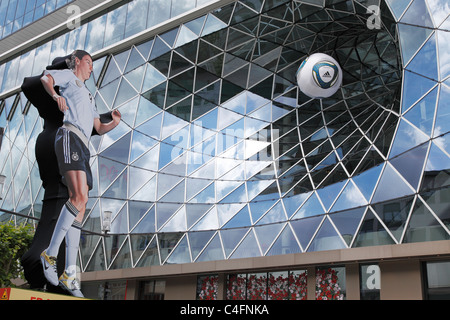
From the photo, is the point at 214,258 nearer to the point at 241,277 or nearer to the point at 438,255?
the point at 241,277

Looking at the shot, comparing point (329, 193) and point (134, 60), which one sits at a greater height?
point (134, 60)

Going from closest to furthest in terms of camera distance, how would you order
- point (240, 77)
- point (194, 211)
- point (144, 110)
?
point (194, 211) → point (144, 110) → point (240, 77)

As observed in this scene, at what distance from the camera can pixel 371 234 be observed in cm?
1805

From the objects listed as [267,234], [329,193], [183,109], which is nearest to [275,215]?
[267,234]

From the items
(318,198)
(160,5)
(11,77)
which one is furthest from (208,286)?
(11,77)

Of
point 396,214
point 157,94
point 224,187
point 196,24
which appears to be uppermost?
point 196,24

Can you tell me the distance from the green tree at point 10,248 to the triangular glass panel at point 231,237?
8.46m

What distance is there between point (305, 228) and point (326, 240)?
51.5 inches

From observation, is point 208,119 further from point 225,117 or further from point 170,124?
point 170,124

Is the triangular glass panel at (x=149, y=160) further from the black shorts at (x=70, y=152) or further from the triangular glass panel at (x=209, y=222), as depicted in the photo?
the black shorts at (x=70, y=152)

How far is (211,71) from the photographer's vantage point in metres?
26.0

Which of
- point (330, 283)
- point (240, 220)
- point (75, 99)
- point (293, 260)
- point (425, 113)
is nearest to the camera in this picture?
point (75, 99)

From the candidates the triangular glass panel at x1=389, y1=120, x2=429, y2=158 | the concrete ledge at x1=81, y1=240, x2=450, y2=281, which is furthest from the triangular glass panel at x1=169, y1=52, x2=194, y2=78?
the triangular glass panel at x1=389, y1=120, x2=429, y2=158
